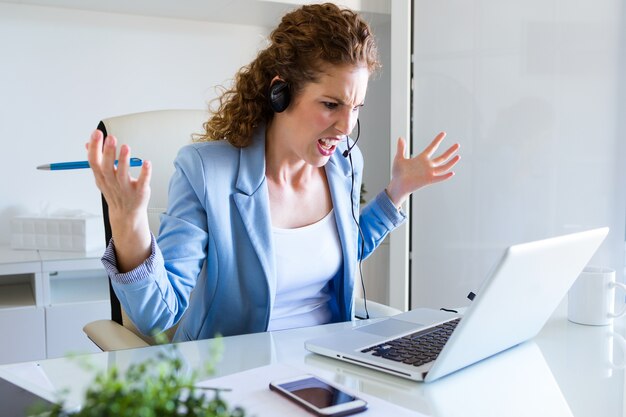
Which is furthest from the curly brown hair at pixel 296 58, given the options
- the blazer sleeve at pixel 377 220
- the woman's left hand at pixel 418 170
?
the blazer sleeve at pixel 377 220

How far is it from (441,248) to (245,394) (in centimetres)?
189

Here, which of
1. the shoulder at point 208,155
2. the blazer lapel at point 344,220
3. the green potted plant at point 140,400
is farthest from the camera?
the blazer lapel at point 344,220

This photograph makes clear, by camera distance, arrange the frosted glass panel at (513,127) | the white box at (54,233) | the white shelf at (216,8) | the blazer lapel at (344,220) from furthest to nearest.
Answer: the white shelf at (216,8)
the white box at (54,233)
the frosted glass panel at (513,127)
the blazer lapel at (344,220)

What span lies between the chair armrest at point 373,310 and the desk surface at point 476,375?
0.99 feet

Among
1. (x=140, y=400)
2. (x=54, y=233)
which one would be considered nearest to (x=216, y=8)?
(x=54, y=233)

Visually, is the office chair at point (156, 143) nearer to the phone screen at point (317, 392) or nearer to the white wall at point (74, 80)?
the phone screen at point (317, 392)

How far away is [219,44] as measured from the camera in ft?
9.86

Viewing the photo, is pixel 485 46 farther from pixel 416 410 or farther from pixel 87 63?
pixel 416 410

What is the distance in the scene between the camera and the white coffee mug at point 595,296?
1209mm

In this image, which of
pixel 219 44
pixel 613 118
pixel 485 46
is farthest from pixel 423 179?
pixel 219 44

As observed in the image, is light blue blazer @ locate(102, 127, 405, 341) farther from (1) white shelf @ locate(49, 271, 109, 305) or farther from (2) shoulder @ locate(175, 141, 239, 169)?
(1) white shelf @ locate(49, 271, 109, 305)

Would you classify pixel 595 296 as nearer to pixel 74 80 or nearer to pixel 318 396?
pixel 318 396

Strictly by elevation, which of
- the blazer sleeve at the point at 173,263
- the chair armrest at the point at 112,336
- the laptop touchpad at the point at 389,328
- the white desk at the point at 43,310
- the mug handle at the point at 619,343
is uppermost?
the blazer sleeve at the point at 173,263

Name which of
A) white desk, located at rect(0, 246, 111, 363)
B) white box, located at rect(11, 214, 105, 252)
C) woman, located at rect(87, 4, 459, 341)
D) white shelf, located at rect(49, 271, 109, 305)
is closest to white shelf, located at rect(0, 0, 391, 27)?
white box, located at rect(11, 214, 105, 252)
